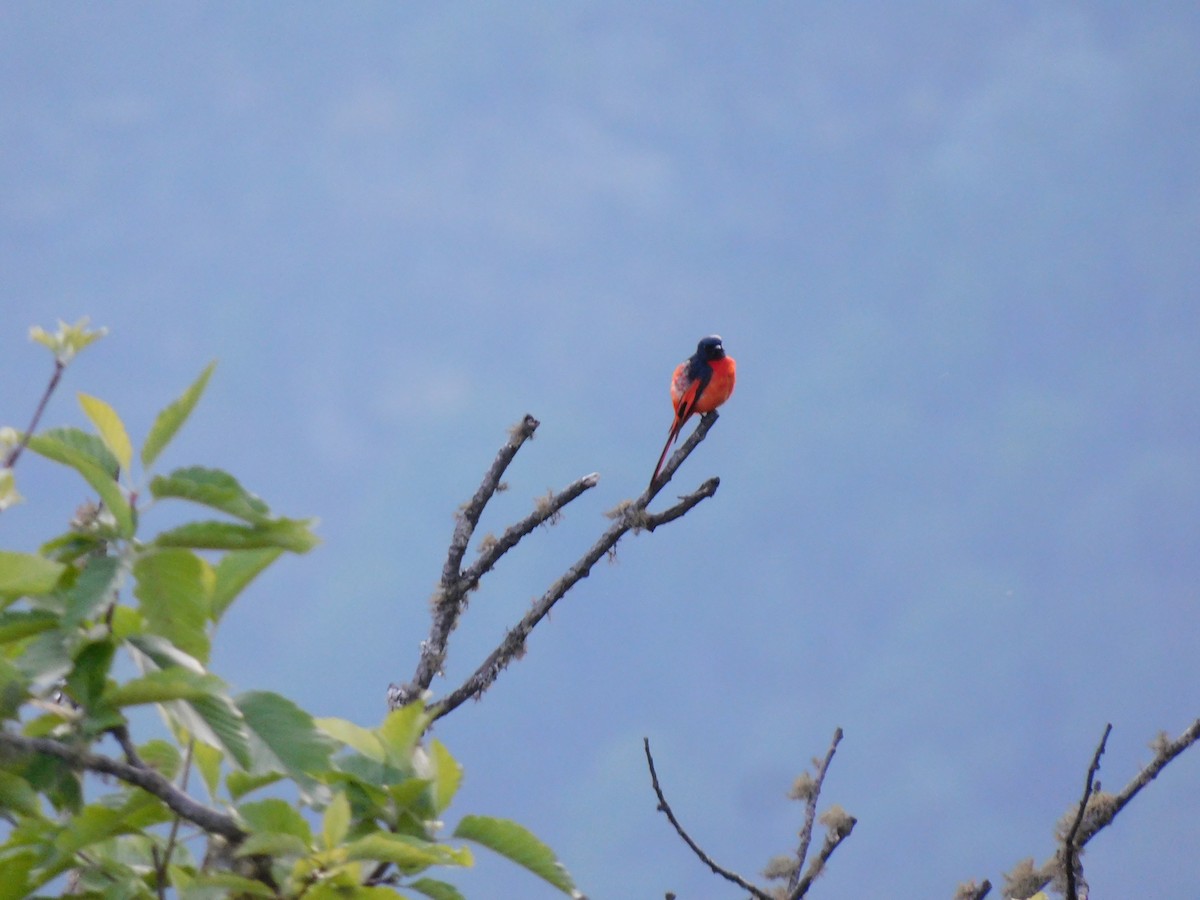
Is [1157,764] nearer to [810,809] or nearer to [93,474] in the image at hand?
[810,809]

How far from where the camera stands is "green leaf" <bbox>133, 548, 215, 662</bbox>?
1.57 meters

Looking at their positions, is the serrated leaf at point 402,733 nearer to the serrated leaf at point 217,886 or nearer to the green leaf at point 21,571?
the serrated leaf at point 217,886

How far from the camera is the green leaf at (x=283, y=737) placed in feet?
5.24

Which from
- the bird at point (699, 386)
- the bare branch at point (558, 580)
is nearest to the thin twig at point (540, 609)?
the bare branch at point (558, 580)

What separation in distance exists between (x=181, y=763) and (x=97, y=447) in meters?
0.57

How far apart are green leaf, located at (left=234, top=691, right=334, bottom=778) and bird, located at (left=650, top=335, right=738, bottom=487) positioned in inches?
214

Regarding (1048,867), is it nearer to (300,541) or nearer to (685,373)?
(300,541)

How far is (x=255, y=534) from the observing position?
60.6 inches

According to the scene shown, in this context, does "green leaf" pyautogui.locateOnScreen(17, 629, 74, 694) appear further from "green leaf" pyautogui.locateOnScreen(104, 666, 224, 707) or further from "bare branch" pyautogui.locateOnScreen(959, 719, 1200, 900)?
"bare branch" pyautogui.locateOnScreen(959, 719, 1200, 900)

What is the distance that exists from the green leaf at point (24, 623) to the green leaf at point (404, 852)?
0.49m

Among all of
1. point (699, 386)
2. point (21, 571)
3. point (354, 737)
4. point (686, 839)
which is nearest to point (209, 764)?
point (354, 737)

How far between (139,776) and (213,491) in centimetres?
39

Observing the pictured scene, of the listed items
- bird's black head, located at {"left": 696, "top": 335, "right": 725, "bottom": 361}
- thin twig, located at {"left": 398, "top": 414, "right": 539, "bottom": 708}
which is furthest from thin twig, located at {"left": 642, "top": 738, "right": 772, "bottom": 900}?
bird's black head, located at {"left": 696, "top": 335, "right": 725, "bottom": 361}

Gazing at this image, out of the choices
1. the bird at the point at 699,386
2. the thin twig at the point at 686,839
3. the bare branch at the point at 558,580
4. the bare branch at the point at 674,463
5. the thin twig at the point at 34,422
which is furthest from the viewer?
the bird at the point at 699,386
